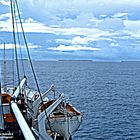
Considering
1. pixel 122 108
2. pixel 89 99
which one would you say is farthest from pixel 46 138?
pixel 89 99

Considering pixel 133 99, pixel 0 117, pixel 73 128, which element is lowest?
pixel 133 99

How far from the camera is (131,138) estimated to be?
51.2 metres

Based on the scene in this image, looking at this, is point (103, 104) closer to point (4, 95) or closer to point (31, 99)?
point (31, 99)

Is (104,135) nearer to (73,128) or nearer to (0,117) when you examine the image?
(73,128)

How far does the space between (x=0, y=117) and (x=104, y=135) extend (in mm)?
36090

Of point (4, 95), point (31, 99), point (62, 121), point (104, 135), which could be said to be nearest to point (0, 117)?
point (62, 121)

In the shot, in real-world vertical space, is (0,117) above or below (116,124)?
above

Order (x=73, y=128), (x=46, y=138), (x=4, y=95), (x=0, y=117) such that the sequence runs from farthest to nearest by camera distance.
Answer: (x=4, y=95)
(x=73, y=128)
(x=46, y=138)
(x=0, y=117)

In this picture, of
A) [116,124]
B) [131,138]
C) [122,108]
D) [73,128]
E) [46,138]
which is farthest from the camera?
[122,108]

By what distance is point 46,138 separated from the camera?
1236 inches

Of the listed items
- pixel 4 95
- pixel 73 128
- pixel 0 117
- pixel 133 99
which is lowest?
pixel 133 99

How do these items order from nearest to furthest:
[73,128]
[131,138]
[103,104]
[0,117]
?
[0,117] < [73,128] < [131,138] < [103,104]

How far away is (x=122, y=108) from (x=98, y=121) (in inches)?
722

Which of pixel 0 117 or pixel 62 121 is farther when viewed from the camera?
pixel 62 121
